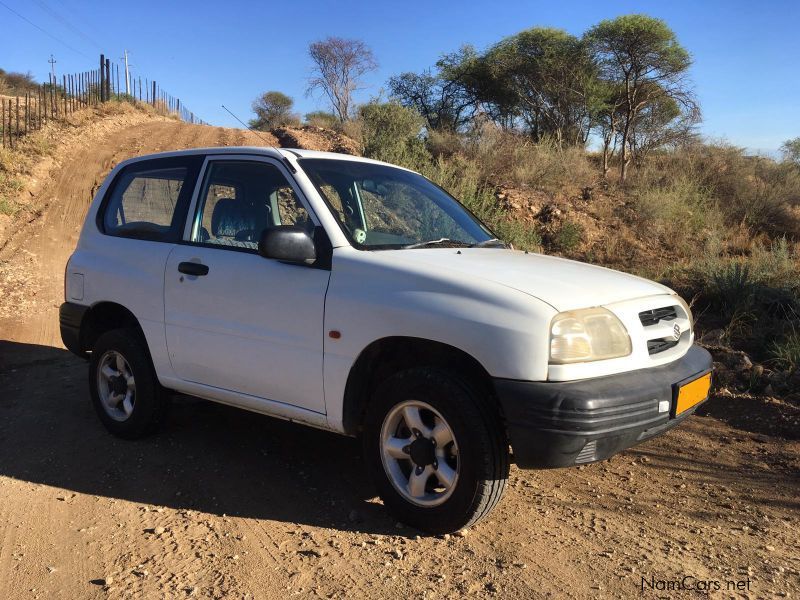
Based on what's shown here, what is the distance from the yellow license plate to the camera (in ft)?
10.1

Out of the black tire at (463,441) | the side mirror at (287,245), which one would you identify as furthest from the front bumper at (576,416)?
the side mirror at (287,245)

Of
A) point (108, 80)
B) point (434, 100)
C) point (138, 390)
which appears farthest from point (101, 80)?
point (138, 390)

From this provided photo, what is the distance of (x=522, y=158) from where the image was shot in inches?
555

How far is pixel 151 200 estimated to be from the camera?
4.50 m

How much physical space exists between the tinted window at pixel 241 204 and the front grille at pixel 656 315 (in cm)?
199

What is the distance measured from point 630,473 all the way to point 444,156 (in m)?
12.3

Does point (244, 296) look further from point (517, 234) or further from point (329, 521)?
point (517, 234)

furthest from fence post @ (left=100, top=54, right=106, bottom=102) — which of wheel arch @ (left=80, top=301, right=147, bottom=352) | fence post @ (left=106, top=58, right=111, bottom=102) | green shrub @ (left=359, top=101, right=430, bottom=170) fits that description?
wheel arch @ (left=80, top=301, right=147, bottom=352)

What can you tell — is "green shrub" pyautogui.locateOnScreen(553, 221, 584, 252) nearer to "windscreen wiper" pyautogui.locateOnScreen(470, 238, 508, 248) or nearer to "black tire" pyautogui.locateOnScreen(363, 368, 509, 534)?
"windscreen wiper" pyautogui.locateOnScreen(470, 238, 508, 248)

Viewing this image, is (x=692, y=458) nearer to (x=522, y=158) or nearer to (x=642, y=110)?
(x=522, y=158)

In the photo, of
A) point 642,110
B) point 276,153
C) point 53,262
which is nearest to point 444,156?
point 642,110

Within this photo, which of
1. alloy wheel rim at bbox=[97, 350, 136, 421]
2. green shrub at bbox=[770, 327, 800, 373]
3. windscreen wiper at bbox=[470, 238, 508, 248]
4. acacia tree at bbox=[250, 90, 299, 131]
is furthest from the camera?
acacia tree at bbox=[250, 90, 299, 131]

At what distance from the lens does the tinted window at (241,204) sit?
12.8 ft

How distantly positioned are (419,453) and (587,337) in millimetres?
957
